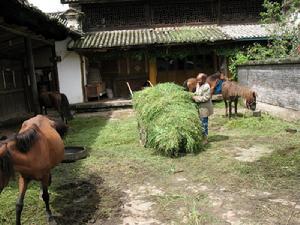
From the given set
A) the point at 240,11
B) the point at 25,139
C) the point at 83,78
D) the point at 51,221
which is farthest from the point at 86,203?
the point at 240,11

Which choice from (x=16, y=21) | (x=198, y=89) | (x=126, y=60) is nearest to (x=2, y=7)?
(x=16, y=21)

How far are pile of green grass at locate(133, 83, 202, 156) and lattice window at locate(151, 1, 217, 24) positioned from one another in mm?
11633

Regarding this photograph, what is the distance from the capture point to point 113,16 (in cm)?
1914

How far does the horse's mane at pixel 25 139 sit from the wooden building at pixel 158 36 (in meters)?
13.2

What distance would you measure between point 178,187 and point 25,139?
2.58 m

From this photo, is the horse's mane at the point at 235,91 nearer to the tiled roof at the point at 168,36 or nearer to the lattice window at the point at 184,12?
the tiled roof at the point at 168,36

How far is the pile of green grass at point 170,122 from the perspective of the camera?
730 cm

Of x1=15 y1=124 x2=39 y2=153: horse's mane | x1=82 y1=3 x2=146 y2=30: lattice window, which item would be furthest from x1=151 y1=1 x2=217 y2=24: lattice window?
x1=15 y1=124 x2=39 y2=153: horse's mane

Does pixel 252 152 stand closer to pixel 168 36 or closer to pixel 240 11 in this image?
pixel 168 36

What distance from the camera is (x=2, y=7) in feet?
27.4

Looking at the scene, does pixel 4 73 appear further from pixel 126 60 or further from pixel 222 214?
pixel 222 214

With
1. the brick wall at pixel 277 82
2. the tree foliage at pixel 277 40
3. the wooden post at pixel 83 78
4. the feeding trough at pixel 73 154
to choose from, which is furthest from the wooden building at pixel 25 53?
the tree foliage at pixel 277 40

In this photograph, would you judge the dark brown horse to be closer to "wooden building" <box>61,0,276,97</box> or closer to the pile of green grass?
"wooden building" <box>61,0,276,97</box>

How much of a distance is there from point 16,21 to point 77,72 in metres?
7.81
